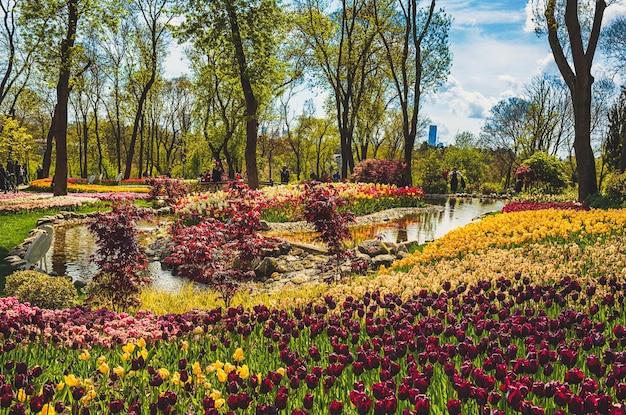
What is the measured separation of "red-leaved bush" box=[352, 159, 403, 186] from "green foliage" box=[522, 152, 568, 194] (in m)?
7.19

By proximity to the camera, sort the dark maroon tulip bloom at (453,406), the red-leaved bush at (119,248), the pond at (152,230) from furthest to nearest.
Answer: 1. the pond at (152,230)
2. the red-leaved bush at (119,248)
3. the dark maroon tulip bloom at (453,406)

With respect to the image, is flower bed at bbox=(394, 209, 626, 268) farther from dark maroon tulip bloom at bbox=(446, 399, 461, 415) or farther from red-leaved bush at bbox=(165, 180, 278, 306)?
dark maroon tulip bloom at bbox=(446, 399, 461, 415)

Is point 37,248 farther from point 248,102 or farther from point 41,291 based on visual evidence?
point 248,102

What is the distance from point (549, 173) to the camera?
26.0m

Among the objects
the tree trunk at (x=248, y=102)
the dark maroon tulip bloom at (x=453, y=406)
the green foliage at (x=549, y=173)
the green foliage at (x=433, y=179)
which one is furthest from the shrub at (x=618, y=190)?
the green foliage at (x=433, y=179)

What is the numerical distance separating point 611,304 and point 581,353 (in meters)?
0.99

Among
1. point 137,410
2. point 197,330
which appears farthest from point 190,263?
point 137,410

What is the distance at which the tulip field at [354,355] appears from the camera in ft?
8.60

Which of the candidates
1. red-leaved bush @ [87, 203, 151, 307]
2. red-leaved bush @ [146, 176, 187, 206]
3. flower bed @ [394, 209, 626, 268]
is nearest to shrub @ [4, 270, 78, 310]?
red-leaved bush @ [87, 203, 151, 307]

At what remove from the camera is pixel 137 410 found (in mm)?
2729

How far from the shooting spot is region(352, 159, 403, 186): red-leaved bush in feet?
91.7

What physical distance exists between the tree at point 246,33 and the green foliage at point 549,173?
15.0 m

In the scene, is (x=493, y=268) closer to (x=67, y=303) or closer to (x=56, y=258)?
(x=67, y=303)

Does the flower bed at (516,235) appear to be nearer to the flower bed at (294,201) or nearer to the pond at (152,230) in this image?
the pond at (152,230)
